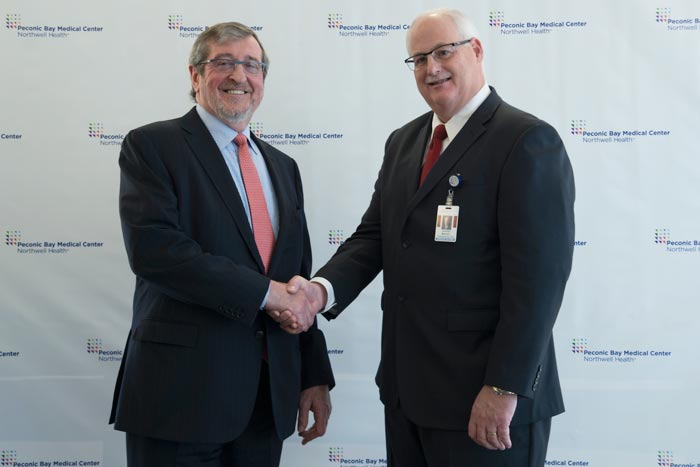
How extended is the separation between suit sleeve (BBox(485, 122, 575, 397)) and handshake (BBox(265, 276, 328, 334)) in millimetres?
628

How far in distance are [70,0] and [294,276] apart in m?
1.84

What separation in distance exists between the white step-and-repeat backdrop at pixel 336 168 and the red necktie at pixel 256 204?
860 millimetres

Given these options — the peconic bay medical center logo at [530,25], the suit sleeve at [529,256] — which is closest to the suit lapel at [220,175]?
the suit sleeve at [529,256]

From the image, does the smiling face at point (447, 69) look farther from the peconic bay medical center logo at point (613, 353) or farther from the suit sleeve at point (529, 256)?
the peconic bay medical center logo at point (613, 353)

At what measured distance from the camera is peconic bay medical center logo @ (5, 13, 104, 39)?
2986 mm

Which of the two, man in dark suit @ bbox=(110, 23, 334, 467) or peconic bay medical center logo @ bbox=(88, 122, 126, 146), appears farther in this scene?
peconic bay medical center logo @ bbox=(88, 122, 126, 146)

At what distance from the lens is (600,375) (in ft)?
9.84

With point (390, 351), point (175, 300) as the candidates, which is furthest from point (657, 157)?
point (175, 300)

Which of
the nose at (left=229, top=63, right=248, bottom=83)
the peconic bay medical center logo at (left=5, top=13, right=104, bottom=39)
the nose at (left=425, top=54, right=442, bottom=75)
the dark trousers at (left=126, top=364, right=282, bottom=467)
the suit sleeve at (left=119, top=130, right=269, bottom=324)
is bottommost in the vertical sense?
the dark trousers at (left=126, top=364, right=282, bottom=467)

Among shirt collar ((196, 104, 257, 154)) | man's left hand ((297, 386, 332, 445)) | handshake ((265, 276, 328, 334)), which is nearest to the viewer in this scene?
handshake ((265, 276, 328, 334))

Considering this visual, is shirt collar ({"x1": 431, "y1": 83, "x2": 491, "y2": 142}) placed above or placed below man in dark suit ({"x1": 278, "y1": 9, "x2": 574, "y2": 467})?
above

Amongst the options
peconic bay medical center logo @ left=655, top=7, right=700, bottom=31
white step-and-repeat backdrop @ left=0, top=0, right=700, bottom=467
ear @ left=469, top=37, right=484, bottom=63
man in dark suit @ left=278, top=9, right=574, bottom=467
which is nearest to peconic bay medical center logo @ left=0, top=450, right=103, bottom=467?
white step-and-repeat backdrop @ left=0, top=0, right=700, bottom=467

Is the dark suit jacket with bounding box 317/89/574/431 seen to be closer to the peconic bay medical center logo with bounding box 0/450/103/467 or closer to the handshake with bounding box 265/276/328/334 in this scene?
the handshake with bounding box 265/276/328/334

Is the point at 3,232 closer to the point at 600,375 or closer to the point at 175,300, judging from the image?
the point at 175,300
